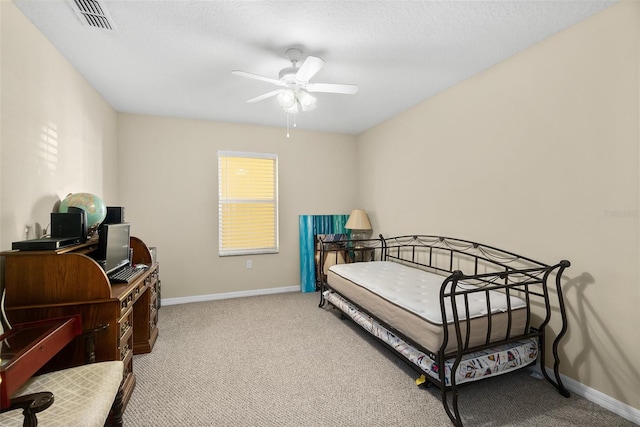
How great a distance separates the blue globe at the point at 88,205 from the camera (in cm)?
216

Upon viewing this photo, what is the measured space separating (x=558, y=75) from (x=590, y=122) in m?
0.44

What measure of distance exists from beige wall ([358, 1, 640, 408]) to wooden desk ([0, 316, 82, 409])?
3.03 meters

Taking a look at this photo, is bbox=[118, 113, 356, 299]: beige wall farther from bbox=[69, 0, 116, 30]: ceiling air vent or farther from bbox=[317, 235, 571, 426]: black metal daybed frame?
bbox=[69, 0, 116, 30]: ceiling air vent

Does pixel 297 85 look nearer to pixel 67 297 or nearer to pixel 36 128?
pixel 36 128

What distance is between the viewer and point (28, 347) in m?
1.25

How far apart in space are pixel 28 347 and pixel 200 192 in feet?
9.60

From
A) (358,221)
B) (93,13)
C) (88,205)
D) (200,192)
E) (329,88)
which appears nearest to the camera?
(93,13)

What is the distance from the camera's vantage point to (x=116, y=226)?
7.27ft

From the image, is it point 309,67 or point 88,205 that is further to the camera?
point 88,205

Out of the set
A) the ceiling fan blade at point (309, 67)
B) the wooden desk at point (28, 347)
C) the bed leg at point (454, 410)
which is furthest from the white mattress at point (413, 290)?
the wooden desk at point (28, 347)

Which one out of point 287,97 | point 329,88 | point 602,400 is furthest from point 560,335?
point 287,97

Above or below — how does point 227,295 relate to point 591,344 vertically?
below

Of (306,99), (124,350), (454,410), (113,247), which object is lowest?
(454,410)

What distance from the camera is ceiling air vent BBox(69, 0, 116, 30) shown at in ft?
5.75
